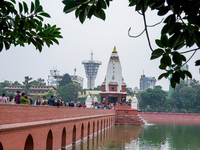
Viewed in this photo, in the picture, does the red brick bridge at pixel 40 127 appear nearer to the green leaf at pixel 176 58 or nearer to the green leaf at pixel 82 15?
the green leaf at pixel 82 15

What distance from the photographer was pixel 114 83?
50688mm

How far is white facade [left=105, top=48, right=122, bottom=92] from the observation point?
169 feet

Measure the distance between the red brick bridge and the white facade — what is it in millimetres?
30233

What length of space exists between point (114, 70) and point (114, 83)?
2.38 meters

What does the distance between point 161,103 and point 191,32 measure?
78.7m

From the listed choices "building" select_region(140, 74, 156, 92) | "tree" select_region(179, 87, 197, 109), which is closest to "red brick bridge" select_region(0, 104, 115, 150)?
"tree" select_region(179, 87, 197, 109)

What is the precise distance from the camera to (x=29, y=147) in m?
11.3

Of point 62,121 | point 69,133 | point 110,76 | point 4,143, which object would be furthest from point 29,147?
point 110,76

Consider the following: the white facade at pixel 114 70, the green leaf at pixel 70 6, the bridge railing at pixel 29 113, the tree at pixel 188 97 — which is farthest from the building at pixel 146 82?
the green leaf at pixel 70 6

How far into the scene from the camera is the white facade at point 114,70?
51.4 meters

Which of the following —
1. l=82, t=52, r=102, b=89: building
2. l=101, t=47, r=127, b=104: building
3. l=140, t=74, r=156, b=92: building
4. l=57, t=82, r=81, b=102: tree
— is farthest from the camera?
l=140, t=74, r=156, b=92: building

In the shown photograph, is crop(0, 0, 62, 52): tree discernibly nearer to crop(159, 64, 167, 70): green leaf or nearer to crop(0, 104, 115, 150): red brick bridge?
crop(159, 64, 167, 70): green leaf

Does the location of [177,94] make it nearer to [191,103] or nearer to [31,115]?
[191,103]

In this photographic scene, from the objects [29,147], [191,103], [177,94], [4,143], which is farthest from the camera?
[177,94]
